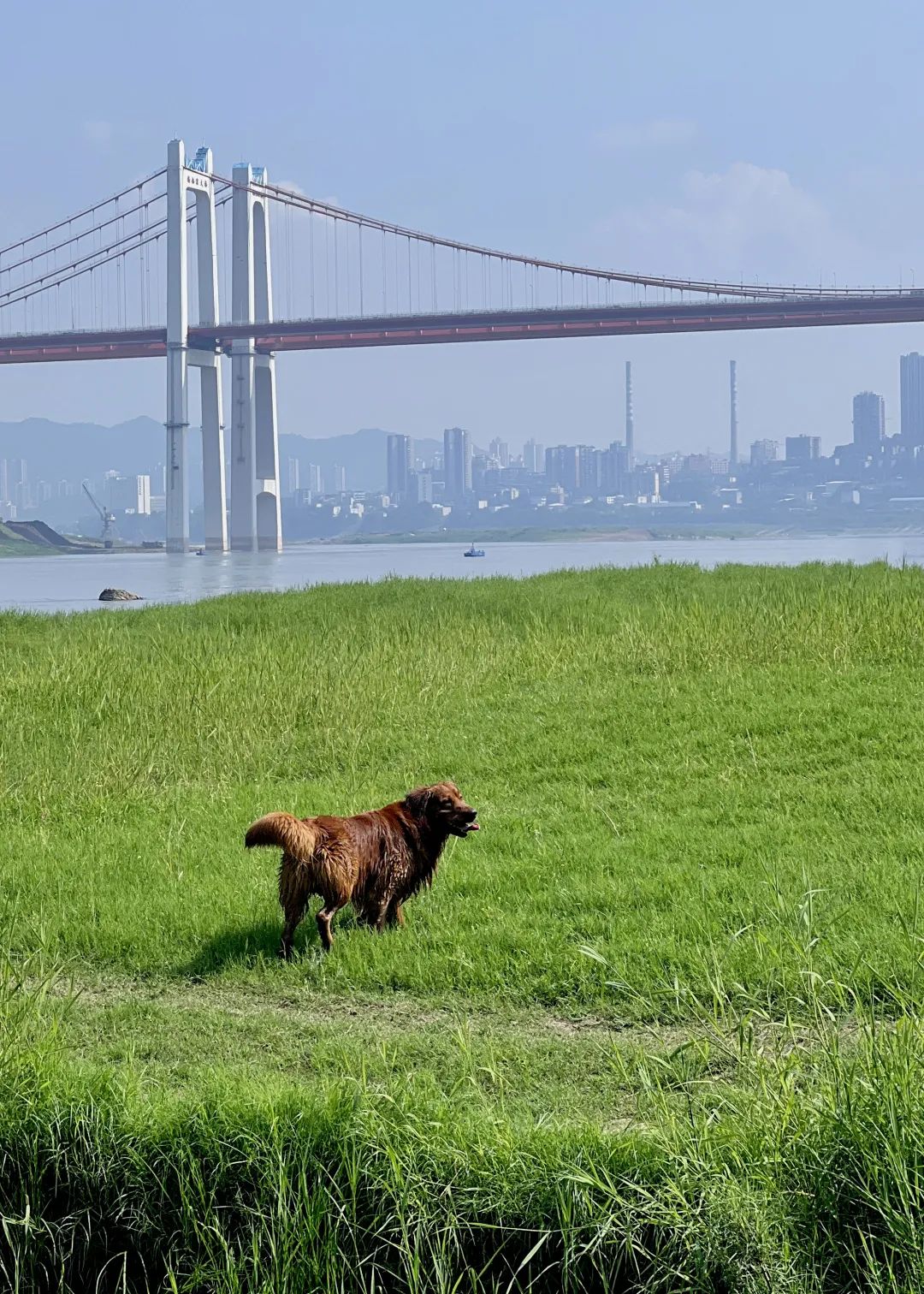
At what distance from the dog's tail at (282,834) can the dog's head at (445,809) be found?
45cm

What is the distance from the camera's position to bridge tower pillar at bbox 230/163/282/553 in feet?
155

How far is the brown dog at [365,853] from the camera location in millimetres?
4039

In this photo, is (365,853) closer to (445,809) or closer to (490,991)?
(445,809)

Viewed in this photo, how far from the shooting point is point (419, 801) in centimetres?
436

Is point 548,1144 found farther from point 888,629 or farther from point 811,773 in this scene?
point 888,629

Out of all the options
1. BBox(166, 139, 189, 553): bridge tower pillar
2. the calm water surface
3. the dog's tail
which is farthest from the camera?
BBox(166, 139, 189, 553): bridge tower pillar

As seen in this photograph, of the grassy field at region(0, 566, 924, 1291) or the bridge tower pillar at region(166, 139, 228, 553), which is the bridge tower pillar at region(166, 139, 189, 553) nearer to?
the bridge tower pillar at region(166, 139, 228, 553)

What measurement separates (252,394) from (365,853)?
43.8 metres

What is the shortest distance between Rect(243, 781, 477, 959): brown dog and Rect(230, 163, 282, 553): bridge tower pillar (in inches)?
1710

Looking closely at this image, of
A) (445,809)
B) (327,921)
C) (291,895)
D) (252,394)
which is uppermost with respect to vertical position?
(252,394)

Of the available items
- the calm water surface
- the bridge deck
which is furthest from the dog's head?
the bridge deck

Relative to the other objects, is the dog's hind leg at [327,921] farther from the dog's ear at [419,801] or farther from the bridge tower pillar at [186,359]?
the bridge tower pillar at [186,359]

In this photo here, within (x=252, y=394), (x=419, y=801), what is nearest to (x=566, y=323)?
(x=252, y=394)

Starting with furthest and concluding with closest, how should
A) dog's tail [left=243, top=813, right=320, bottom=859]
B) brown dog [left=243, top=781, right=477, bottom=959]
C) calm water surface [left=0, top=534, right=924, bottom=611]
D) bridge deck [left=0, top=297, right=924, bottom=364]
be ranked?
1. bridge deck [left=0, top=297, right=924, bottom=364]
2. calm water surface [left=0, top=534, right=924, bottom=611]
3. brown dog [left=243, top=781, right=477, bottom=959]
4. dog's tail [left=243, top=813, right=320, bottom=859]
